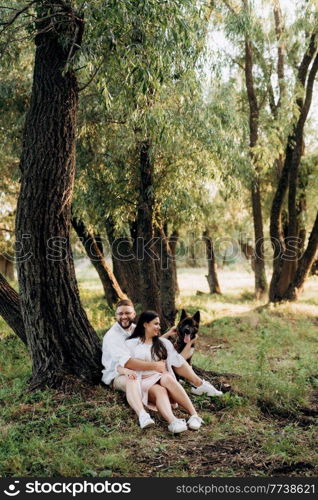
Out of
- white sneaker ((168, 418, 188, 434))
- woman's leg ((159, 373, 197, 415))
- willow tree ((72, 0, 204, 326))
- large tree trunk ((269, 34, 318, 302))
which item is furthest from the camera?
large tree trunk ((269, 34, 318, 302))

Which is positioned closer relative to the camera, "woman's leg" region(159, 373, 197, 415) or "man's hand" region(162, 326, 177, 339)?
"woman's leg" region(159, 373, 197, 415)

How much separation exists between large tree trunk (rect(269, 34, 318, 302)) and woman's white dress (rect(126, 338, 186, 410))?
1133cm

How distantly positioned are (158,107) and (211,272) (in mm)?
15990

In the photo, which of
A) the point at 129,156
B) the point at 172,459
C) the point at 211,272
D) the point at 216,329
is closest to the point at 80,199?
the point at 129,156

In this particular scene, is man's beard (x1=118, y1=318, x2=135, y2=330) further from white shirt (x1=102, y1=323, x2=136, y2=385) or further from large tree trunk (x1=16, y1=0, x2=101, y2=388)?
large tree trunk (x1=16, y1=0, x2=101, y2=388)

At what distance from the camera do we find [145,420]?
20.5 feet

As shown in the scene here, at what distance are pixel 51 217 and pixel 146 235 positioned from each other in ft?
17.3

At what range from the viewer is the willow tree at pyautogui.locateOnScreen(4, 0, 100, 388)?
283 inches

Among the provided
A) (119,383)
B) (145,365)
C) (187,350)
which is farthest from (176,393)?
(187,350)

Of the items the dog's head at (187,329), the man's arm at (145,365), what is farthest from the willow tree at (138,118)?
the man's arm at (145,365)

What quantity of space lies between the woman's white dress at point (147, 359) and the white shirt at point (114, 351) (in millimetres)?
93

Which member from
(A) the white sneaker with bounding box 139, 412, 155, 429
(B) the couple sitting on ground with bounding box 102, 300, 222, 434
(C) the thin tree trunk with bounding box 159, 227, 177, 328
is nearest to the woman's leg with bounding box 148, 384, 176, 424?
(B) the couple sitting on ground with bounding box 102, 300, 222, 434

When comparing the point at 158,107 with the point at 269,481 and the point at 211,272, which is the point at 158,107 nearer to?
the point at 269,481

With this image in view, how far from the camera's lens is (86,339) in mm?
7535
